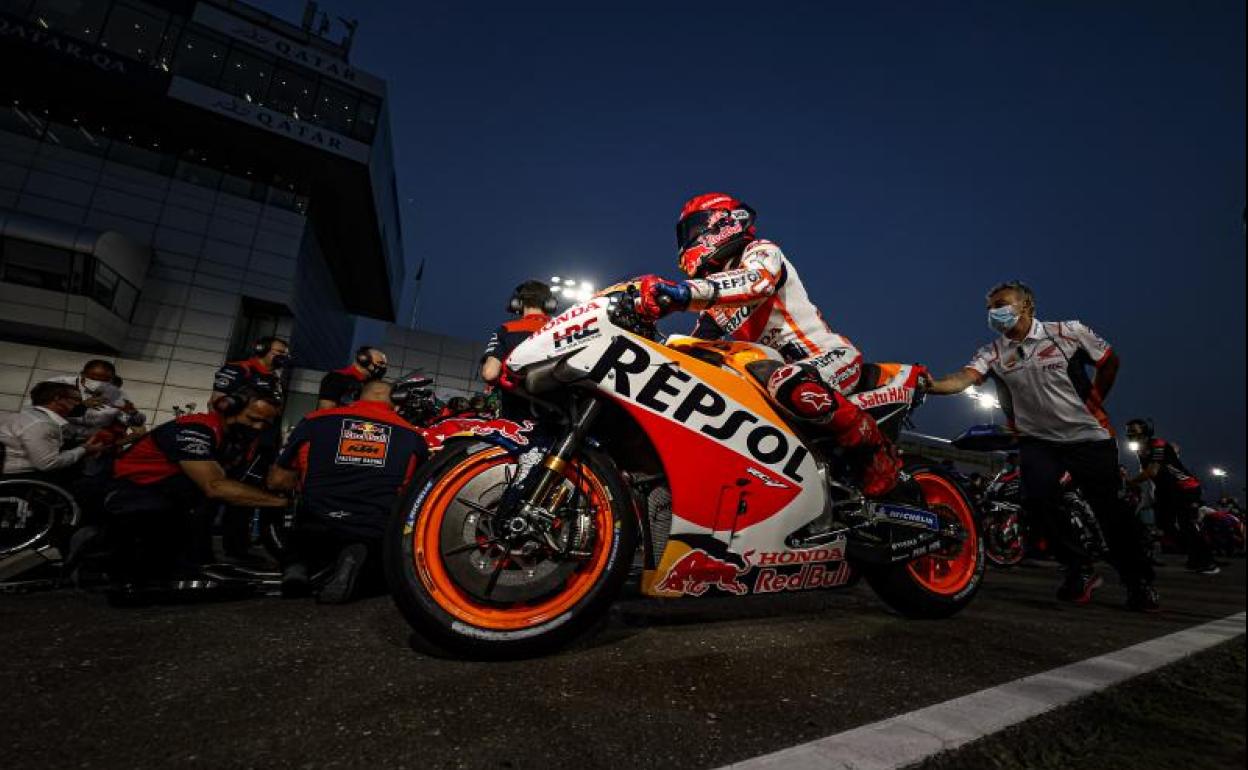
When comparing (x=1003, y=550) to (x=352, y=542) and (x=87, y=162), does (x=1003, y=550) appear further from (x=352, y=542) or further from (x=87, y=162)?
(x=87, y=162)

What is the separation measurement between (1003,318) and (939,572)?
2144 millimetres

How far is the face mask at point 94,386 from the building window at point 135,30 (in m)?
29.2

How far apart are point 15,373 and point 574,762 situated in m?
32.6

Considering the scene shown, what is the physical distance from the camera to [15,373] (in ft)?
71.6

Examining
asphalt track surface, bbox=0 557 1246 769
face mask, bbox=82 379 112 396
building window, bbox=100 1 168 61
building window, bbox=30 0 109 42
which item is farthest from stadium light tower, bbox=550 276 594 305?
building window, bbox=30 0 109 42

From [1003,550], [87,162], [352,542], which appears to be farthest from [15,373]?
[1003,550]

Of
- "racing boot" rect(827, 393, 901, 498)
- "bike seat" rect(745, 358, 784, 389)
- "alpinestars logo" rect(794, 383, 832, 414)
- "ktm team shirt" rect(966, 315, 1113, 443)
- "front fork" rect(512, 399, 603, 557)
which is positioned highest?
"ktm team shirt" rect(966, 315, 1113, 443)

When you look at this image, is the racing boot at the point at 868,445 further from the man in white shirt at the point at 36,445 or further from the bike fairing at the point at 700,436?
the man in white shirt at the point at 36,445

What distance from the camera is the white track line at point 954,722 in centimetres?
107

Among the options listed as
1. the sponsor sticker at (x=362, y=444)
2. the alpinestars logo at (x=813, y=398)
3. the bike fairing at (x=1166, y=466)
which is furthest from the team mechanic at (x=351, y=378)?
the bike fairing at (x=1166, y=466)

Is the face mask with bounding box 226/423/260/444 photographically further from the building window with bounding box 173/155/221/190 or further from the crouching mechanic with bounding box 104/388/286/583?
the building window with bounding box 173/155/221/190

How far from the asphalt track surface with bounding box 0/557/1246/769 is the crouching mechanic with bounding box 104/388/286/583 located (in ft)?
2.30

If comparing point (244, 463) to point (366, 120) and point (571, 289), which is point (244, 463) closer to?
point (571, 289)

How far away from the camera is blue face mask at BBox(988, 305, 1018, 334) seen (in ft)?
13.2
